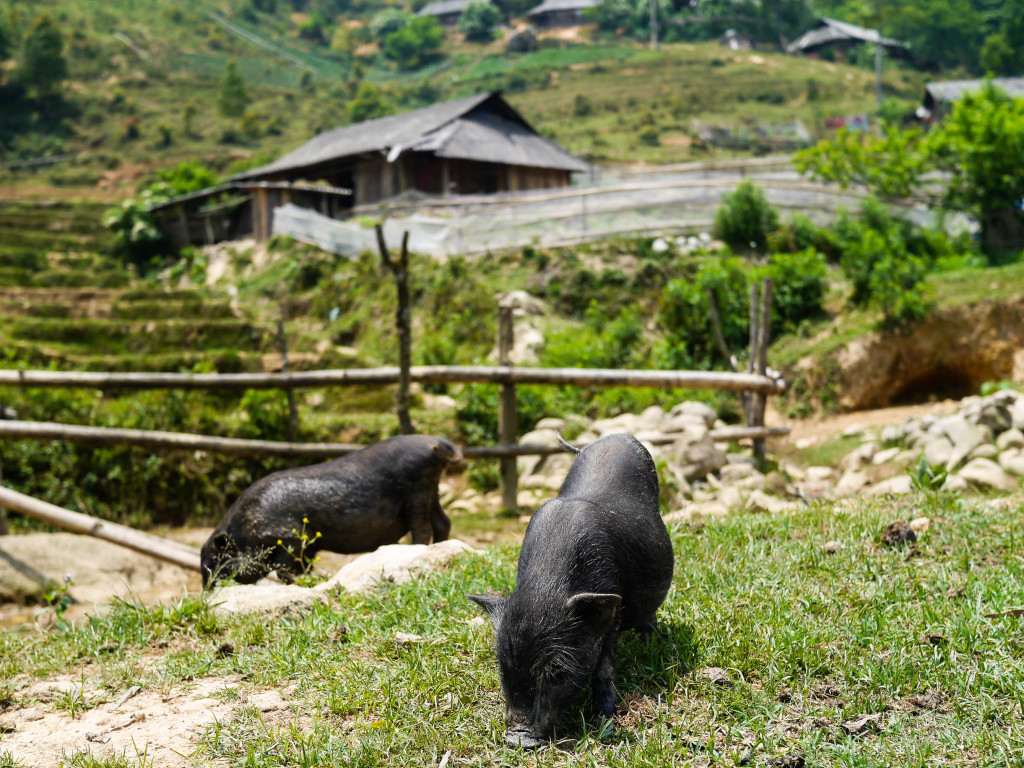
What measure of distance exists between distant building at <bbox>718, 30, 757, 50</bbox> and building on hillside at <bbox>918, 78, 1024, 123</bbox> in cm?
3252

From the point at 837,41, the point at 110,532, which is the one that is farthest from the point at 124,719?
the point at 837,41

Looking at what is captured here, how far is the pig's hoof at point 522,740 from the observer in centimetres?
246

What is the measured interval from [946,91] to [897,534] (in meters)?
41.4

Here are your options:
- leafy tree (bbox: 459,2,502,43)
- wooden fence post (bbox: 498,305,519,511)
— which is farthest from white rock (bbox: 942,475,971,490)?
leafy tree (bbox: 459,2,502,43)

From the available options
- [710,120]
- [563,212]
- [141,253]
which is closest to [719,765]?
[563,212]

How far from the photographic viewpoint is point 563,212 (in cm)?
1791

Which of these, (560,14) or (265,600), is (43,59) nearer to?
(560,14)

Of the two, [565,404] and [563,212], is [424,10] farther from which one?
[565,404]

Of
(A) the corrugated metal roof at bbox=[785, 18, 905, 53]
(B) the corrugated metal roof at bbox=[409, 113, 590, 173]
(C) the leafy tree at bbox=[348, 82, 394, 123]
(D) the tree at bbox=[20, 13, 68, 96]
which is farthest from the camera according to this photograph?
(A) the corrugated metal roof at bbox=[785, 18, 905, 53]

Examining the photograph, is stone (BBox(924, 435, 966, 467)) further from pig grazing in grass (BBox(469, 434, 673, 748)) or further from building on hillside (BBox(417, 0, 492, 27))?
building on hillside (BBox(417, 0, 492, 27))

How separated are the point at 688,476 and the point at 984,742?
18.7 ft

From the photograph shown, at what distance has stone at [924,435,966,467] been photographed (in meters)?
7.57

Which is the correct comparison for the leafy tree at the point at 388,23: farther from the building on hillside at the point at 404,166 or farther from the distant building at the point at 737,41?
the building on hillside at the point at 404,166

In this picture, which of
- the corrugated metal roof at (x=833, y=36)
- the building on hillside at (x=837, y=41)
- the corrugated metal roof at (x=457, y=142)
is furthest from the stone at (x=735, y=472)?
the building on hillside at (x=837, y=41)
